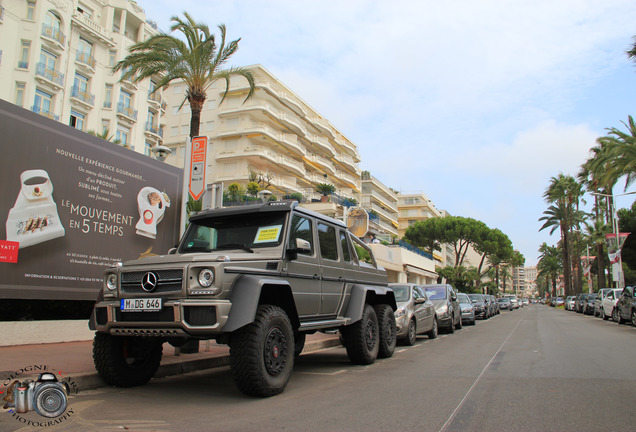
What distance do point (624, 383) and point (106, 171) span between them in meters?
10.8

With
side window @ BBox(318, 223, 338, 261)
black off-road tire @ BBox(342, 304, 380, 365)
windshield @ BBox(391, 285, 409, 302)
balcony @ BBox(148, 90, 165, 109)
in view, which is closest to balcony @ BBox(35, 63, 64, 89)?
balcony @ BBox(148, 90, 165, 109)

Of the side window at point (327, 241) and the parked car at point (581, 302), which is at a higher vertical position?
the side window at point (327, 241)

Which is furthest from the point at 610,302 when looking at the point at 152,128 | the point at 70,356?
the point at 152,128

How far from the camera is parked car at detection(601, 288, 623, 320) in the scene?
25.0 metres

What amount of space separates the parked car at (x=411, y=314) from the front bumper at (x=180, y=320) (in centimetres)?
737

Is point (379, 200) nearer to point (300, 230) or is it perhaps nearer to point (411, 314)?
point (411, 314)

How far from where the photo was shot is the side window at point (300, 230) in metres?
6.52

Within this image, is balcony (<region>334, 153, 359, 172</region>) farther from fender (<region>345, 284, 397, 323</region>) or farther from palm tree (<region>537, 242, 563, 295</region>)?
fender (<region>345, 284, 397, 323</region>)

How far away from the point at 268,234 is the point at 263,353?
1.67 meters

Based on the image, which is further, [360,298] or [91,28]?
[91,28]

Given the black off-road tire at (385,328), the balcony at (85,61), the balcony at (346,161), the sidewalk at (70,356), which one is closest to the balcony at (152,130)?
the balcony at (85,61)

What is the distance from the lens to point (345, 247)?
26.8 feet

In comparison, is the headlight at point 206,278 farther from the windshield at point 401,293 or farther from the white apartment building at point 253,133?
the white apartment building at point 253,133

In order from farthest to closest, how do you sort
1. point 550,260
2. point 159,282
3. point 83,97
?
point 550,260
point 83,97
point 159,282
